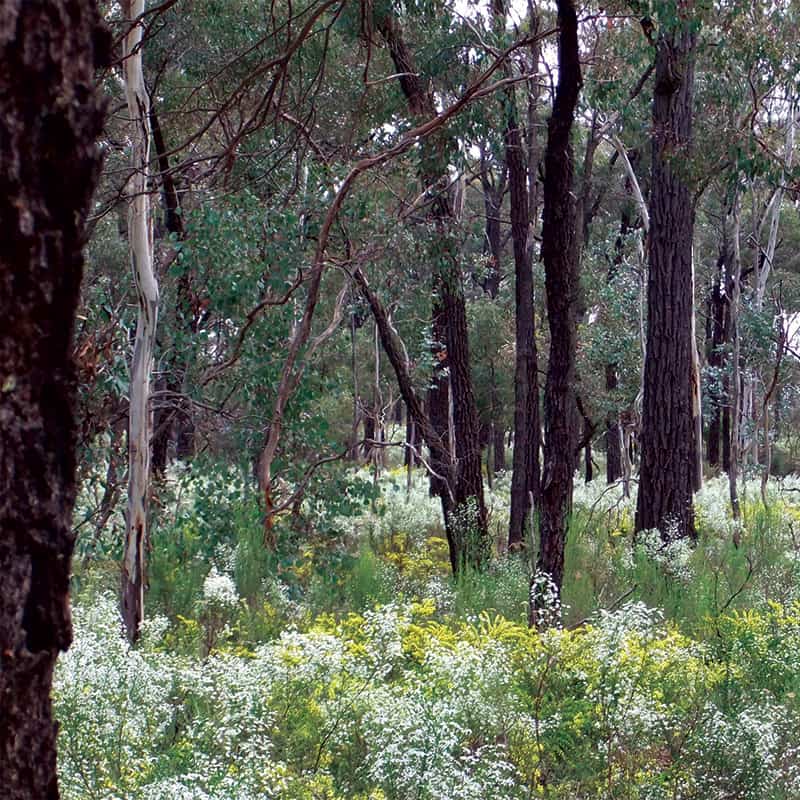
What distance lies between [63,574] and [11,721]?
22 cm

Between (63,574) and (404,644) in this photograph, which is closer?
(63,574)

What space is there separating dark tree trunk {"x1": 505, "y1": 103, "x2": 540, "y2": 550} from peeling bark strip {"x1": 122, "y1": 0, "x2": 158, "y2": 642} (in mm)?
5031

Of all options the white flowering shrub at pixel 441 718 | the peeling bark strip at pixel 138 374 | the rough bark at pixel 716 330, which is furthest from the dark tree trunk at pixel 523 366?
the rough bark at pixel 716 330

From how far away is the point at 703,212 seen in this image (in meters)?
27.0

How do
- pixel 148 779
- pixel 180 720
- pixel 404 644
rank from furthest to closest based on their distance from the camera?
pixel 404 644, pixel 180 720, pixel 148 779

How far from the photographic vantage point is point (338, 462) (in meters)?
9.01

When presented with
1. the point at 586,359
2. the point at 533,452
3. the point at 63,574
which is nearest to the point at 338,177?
the point at 533,452

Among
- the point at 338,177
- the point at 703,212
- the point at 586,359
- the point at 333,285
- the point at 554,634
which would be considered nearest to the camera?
the point at 554,634

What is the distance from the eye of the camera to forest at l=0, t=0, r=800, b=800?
1.59 metres

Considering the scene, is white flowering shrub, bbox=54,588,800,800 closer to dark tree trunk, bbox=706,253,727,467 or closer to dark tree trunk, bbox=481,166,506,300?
dark tree trunk, bbox=481,166,506,300

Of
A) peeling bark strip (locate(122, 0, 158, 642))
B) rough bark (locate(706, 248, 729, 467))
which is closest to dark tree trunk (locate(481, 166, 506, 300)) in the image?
rough bark (locate(706, 248, 729, 467))

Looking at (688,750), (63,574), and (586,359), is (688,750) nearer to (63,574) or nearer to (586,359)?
(63,574)

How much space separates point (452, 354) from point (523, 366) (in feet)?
2.61

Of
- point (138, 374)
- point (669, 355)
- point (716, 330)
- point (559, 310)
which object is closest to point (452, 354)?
point (669, 355)
